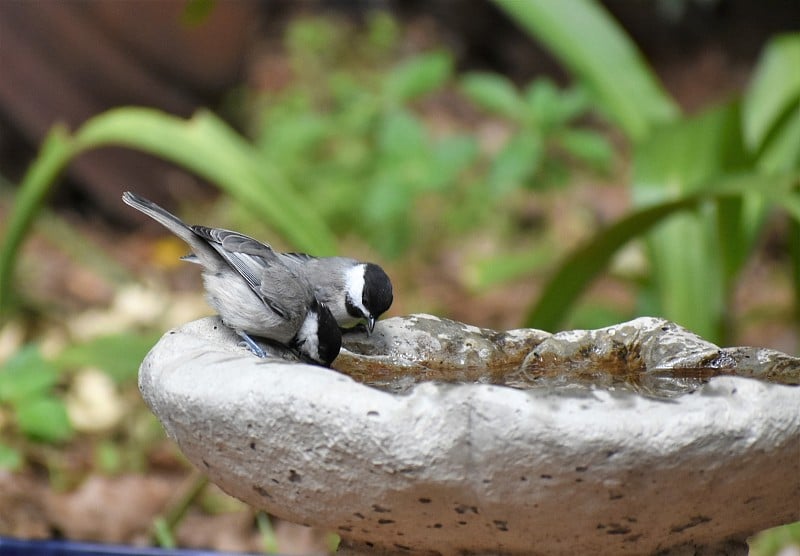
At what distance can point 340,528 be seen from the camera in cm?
156

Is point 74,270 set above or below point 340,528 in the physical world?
above

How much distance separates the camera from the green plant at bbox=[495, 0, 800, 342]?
114 inches

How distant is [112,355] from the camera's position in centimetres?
309

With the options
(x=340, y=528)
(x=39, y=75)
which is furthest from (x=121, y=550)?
(x=39, y=75)

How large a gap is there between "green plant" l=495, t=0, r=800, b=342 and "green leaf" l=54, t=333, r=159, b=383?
1256 millimetres

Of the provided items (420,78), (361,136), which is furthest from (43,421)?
(361,136)

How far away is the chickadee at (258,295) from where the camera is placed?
1.94 m

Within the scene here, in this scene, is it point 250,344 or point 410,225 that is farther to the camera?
point 410,225

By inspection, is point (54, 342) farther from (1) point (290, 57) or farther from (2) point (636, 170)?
(1) point (290, 57)

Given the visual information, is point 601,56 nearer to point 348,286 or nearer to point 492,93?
point 492,93

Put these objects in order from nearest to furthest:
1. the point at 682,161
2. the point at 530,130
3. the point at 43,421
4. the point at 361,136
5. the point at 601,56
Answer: the point at 43,421
the point at 682,161
the point at 601,56
the point at 530,130
the point at 361,136

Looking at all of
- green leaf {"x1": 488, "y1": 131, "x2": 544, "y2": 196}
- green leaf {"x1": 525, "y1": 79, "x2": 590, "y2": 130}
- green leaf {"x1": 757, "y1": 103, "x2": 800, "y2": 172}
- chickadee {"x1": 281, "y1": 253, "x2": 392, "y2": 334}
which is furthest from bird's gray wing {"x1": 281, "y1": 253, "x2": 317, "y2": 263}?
green leaf {"x1": 525, "y1": 79, "x2": 590, "y2": 130}

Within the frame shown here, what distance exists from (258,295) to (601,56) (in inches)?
71.4

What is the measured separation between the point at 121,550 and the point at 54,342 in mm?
2322
